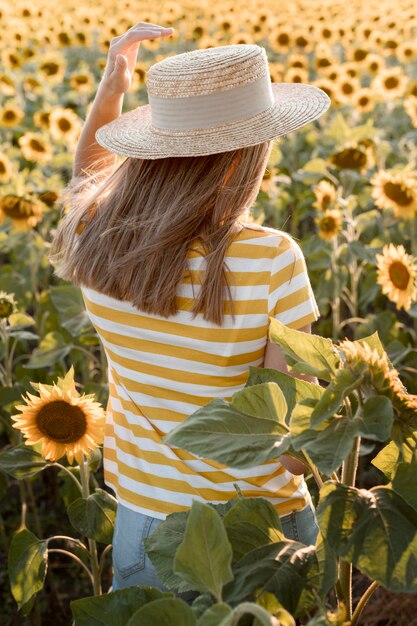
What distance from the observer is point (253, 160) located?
1410 millimetres

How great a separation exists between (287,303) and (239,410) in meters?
0.37

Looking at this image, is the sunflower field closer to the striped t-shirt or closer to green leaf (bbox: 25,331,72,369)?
green leaf (bbox: 25,331,72,369)

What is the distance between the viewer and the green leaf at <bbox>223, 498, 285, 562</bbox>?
100 centimetres

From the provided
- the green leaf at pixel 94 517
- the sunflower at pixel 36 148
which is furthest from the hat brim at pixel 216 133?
the sunflower at pixel 36 148

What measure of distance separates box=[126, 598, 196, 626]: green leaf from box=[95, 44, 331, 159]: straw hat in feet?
2.27

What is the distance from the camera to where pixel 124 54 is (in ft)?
5.46

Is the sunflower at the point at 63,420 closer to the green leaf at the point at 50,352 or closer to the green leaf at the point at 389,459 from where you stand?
the green leaf at the point at 389,459

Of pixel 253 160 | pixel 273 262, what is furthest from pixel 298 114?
pixel 273 262

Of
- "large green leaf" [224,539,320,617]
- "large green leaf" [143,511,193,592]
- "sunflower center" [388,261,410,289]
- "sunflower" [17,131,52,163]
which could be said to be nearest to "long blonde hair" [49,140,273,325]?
"large green leaf" [143,511,193,592]

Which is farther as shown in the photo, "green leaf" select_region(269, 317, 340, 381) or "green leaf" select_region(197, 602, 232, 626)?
"green leaf" select_region(269, 317, 340, 381)

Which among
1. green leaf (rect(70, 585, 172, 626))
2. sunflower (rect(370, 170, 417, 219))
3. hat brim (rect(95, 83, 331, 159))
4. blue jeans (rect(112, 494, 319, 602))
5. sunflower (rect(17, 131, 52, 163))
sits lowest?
sunflower (rect(17, 131, 52, 163))

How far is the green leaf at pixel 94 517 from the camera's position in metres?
1.73

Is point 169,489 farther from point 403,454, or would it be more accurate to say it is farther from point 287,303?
point 403,454

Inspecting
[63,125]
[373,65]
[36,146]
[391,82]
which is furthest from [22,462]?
[373,65]
